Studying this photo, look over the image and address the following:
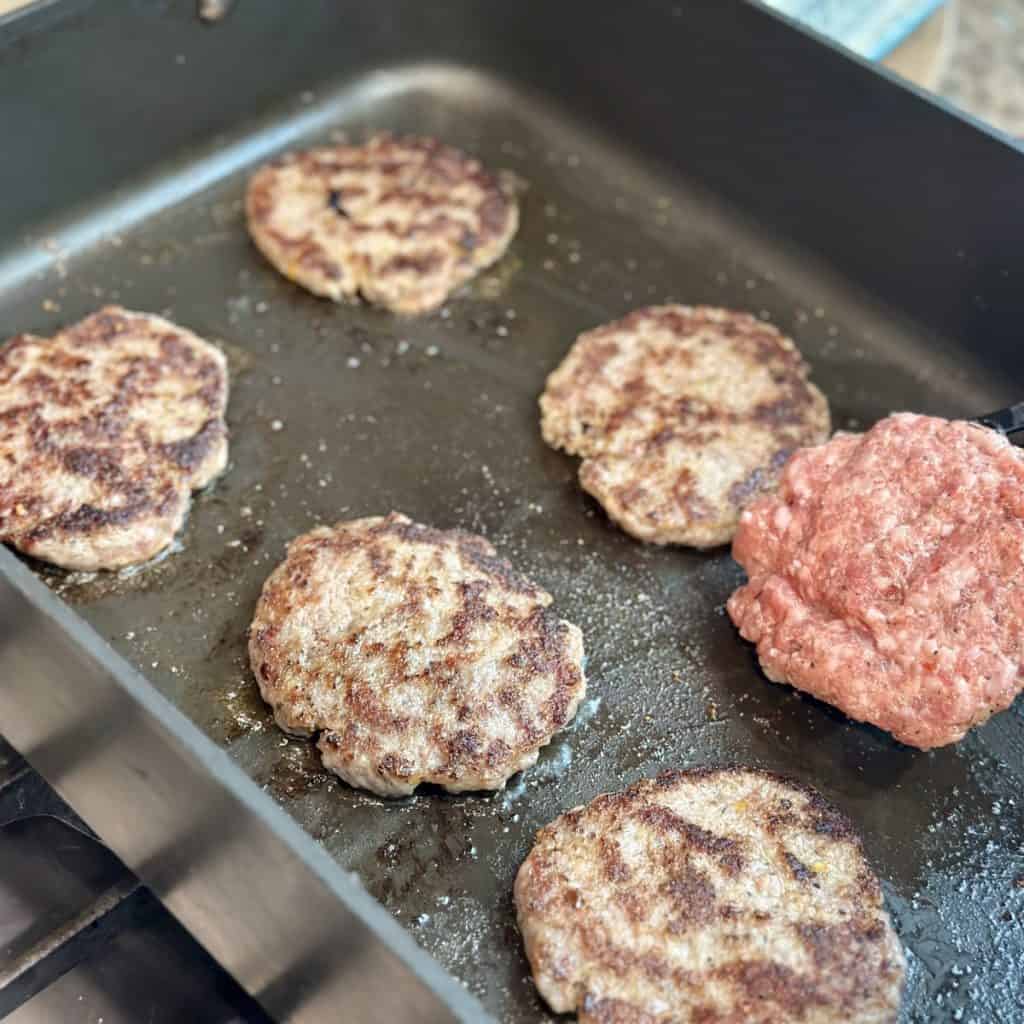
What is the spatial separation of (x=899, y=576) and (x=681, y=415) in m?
0.64

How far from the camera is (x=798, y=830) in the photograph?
187 cm

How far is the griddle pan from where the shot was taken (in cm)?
168

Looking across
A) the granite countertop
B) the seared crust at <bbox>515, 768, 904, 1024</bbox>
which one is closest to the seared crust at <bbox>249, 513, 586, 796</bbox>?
the seared crust at <bbox>515, 768, 904, 1024</bbox>

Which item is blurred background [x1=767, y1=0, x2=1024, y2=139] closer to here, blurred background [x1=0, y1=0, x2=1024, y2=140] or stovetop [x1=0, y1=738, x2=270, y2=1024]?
blurred background [x1=0, y1=0, x2=1024, y2=140]

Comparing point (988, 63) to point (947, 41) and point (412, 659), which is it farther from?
point (412, 659)

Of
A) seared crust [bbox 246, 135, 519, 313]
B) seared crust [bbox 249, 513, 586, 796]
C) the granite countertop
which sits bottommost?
seared crust [bbox 249, 513, 586, 796]

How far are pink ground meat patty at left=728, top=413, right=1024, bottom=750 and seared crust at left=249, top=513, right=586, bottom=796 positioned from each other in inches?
14.9

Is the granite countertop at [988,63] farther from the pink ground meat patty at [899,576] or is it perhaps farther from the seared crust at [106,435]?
the seared crust at [106,435]

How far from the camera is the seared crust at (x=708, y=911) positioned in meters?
1.67

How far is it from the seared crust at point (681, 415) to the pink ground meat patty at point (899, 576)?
207 mm

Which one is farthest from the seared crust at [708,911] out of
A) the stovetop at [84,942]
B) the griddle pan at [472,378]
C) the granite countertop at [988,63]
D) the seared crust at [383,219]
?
the granite countertop at [988,63]

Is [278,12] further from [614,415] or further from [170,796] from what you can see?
[170,796]

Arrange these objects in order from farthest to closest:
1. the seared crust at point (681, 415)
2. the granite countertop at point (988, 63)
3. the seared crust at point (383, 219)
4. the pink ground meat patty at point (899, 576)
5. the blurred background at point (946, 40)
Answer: the granite countertop at point (988, 63), the blurred background at point (946, 40), the seared crust at point (383, 219), the seared crust at point (681, 415), the pink ground meat patty at point (899, 576)

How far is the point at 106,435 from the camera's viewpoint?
2328 millimetres
